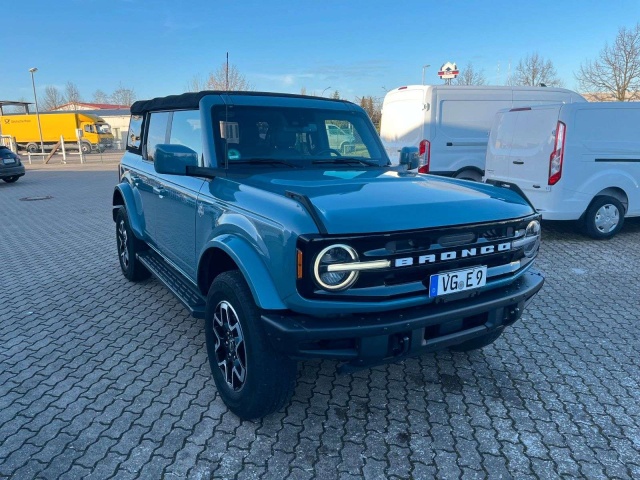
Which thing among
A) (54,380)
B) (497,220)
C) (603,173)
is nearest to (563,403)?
(497,220)

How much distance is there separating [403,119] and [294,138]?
700 centimetres

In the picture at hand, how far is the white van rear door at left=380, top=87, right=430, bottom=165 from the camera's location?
973 centimetres

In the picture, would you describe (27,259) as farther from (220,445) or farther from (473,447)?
(473,447)

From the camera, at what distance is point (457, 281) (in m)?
2.61

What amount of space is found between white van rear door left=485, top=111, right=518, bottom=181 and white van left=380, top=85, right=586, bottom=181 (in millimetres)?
1386

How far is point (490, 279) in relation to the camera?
2844 millimetres

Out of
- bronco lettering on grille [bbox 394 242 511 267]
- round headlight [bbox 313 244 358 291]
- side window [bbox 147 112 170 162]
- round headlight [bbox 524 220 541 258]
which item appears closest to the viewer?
round headlight [bbox 313 244 358 291]

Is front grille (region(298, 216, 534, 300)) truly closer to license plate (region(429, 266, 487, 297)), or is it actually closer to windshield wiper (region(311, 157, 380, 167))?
license plate (region(429, 266, 487, 297))

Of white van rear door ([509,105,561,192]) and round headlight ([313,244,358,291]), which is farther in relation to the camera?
white van rear door ([509,105,561,192])

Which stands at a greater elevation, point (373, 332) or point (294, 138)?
point (294, 138)

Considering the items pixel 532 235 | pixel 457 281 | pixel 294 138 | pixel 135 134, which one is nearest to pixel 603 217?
pixel 532 235

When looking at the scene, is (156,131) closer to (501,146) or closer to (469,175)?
(501,146)

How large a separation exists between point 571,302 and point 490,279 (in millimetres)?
2684

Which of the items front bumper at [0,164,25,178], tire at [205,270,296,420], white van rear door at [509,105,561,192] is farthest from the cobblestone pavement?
front bumper at [0,164,25,178]
